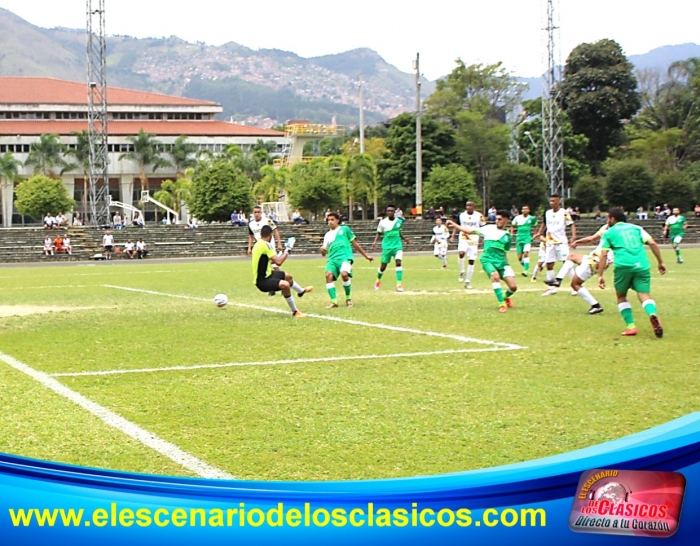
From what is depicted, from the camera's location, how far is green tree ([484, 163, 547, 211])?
60.8 metres

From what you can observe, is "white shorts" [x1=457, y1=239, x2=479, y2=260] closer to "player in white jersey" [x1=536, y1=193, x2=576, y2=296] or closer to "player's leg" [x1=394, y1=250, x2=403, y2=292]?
"player in white jersey" [x1=536, y1=193, x2=576, y2=296]

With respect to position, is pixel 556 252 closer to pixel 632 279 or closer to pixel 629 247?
pixel 632 279

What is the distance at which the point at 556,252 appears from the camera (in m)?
20.7

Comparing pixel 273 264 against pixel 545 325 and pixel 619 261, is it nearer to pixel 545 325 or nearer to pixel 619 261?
pixel 545 325

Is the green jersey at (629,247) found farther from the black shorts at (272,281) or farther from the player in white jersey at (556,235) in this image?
the player in white jersey at (556,235)

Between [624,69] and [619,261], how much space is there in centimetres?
7378

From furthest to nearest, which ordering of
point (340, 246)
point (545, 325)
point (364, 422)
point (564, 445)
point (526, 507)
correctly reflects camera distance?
point (340, 246), point (545, 325), point (364, 422), point (564, 445), point (526, 507)

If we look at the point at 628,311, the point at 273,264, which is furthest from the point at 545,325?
the point at 273,264

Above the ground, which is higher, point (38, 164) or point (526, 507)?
point (38, 164)

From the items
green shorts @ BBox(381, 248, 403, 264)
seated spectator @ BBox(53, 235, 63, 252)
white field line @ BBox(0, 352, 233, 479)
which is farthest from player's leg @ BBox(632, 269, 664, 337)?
seated spectator @ BBox(53, 235, 63, 252)

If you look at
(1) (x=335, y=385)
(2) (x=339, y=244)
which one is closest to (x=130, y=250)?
(2) (x=339, y=244)

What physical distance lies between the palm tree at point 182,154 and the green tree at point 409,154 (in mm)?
27053

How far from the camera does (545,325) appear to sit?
523 inches

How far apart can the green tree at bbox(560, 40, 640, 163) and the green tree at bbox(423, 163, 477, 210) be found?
23.3m
